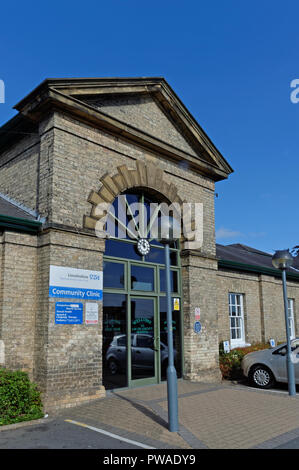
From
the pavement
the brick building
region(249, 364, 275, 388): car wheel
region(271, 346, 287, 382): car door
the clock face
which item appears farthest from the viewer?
region(249, 364, 275, 388): car wheel

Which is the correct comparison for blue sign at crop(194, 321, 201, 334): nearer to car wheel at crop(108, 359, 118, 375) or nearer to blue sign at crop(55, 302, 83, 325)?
car wheel at crop(108, 359, 118, 375)

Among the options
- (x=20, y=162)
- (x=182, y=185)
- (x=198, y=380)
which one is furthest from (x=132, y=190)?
(x=198, y=380)

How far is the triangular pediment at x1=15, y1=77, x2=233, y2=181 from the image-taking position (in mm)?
9445

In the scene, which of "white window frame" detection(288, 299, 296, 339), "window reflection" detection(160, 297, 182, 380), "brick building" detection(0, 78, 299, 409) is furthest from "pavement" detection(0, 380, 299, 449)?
"white window frame" detection(288, 299, 296, 339)

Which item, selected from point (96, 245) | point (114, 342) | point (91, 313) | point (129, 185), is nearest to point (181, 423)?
point (114, 342)

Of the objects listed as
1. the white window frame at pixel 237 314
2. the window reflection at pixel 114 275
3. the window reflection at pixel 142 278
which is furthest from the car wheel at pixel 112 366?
the white window frame at pixel 237 314

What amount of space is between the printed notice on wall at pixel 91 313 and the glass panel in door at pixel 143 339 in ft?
4.09

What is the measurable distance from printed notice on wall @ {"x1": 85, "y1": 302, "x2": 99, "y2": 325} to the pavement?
1.66 metres

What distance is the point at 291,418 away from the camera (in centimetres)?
768

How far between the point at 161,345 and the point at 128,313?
4.75 ft

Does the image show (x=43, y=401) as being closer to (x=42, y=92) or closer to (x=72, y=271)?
(x=72, y=271)

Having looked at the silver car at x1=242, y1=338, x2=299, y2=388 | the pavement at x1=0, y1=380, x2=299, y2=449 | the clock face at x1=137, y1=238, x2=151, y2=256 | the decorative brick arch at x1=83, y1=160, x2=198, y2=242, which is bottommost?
the pavement at x1=0, y1=380, x2=299, y2=449

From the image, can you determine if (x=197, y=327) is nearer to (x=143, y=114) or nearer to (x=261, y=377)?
(x=261, y=377)

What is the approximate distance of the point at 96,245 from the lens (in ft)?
31.2
